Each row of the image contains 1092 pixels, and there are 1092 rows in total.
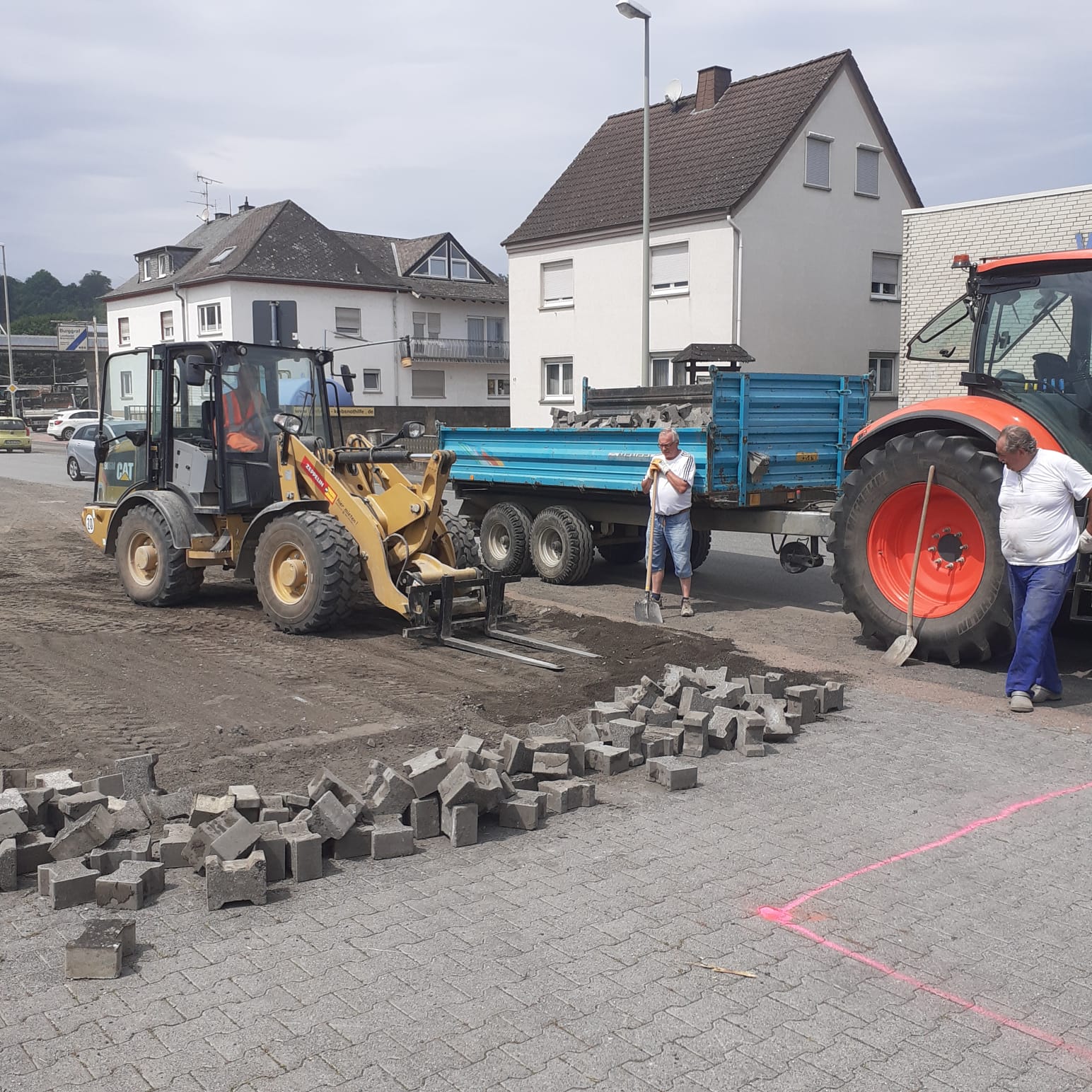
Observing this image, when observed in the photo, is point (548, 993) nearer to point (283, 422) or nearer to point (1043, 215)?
point (283, 422)

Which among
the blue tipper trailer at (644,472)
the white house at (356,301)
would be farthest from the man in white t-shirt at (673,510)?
the white house at (356,301)

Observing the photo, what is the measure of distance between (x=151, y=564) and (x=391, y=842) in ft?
21.3

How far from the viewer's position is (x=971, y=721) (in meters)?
→ 6.61

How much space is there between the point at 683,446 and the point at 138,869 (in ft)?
22.0

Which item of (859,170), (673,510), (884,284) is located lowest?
(673,510)

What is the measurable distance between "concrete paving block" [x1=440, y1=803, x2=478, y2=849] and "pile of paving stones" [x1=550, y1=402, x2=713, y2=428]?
224 inches

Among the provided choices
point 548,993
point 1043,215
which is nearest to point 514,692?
point 548,993

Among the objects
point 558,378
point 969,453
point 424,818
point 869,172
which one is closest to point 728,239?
point 869,172

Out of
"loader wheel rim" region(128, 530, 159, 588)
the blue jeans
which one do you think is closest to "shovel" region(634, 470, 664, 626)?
the blue jeans

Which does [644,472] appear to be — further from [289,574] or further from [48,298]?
[48,298]

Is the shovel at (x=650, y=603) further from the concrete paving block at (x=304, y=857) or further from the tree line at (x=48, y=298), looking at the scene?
the tree line at (x=48, y=298)

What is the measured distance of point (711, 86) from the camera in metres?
29.8

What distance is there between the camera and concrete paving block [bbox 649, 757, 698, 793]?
5.42m

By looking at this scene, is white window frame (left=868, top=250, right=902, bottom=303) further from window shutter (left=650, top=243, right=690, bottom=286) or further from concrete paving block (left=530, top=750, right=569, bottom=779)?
concrete paving block (left=530, top=750, right=569, bottom=779)
